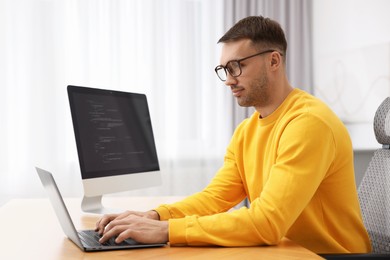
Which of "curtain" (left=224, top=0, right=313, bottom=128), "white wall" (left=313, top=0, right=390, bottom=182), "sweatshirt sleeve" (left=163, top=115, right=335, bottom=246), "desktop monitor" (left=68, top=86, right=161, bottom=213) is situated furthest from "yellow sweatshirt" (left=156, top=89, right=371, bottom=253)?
"white wall" (left=313, top=0, right=390, bottom=182)

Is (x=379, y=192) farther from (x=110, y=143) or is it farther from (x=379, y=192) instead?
(x=110, y=143)

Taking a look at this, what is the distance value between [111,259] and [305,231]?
0.61 m

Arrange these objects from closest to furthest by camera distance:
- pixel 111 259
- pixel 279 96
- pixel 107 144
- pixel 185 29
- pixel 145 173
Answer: pixel 111 259 < pixel 279 96 < pixel 107 144 < pixel 145 173 < pixel 185 29

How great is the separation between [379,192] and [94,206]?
1.01 m

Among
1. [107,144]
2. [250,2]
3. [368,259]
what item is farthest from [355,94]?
[368,259]

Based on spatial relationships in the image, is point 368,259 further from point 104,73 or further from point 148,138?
point 104,73

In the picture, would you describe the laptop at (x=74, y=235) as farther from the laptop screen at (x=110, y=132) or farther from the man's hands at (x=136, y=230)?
the laptop screen at (x=110, y=132)

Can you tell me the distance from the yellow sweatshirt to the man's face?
0.08 meters

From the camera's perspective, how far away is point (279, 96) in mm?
1694

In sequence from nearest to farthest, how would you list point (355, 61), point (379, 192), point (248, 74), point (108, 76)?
1. point (248, 74)
2. point (379, 192)
3. point (108, 76)
4. point (355, 61)

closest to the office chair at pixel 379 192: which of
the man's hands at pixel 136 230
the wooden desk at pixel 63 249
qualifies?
the wooden desk at pixel 63 249

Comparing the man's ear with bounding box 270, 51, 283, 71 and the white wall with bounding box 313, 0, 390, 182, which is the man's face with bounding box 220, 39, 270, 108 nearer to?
the man's ear with bounding box 270, 51, 283, 71

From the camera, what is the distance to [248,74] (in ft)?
5.39

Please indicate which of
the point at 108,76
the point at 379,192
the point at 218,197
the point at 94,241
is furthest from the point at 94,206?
the point at 108,76
